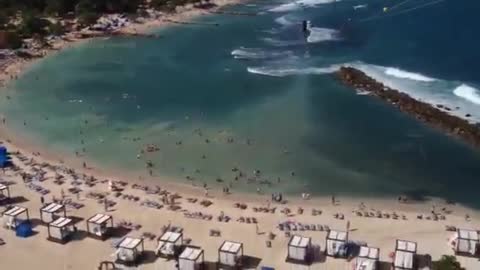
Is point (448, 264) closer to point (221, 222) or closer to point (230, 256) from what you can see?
Result: point (230, 256)

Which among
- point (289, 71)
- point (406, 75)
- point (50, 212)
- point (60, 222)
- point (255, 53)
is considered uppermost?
point (255, 53)

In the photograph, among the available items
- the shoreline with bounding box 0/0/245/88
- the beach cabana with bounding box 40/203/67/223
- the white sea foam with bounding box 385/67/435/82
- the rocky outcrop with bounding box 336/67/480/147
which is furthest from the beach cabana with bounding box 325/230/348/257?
the shoreline with bounding box 0/0/245/88

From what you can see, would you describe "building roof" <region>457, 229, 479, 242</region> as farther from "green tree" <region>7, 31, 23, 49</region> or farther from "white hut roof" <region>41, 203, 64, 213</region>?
"green tree" <region>7, 31, 23, 49</region>

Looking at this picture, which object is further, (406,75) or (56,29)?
(56,29)

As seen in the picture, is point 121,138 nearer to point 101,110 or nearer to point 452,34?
point 101,110

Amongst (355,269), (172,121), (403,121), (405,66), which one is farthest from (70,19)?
(355,269)

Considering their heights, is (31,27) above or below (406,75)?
above

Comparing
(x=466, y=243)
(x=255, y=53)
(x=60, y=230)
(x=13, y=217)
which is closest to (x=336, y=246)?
(x=466, y=243)
